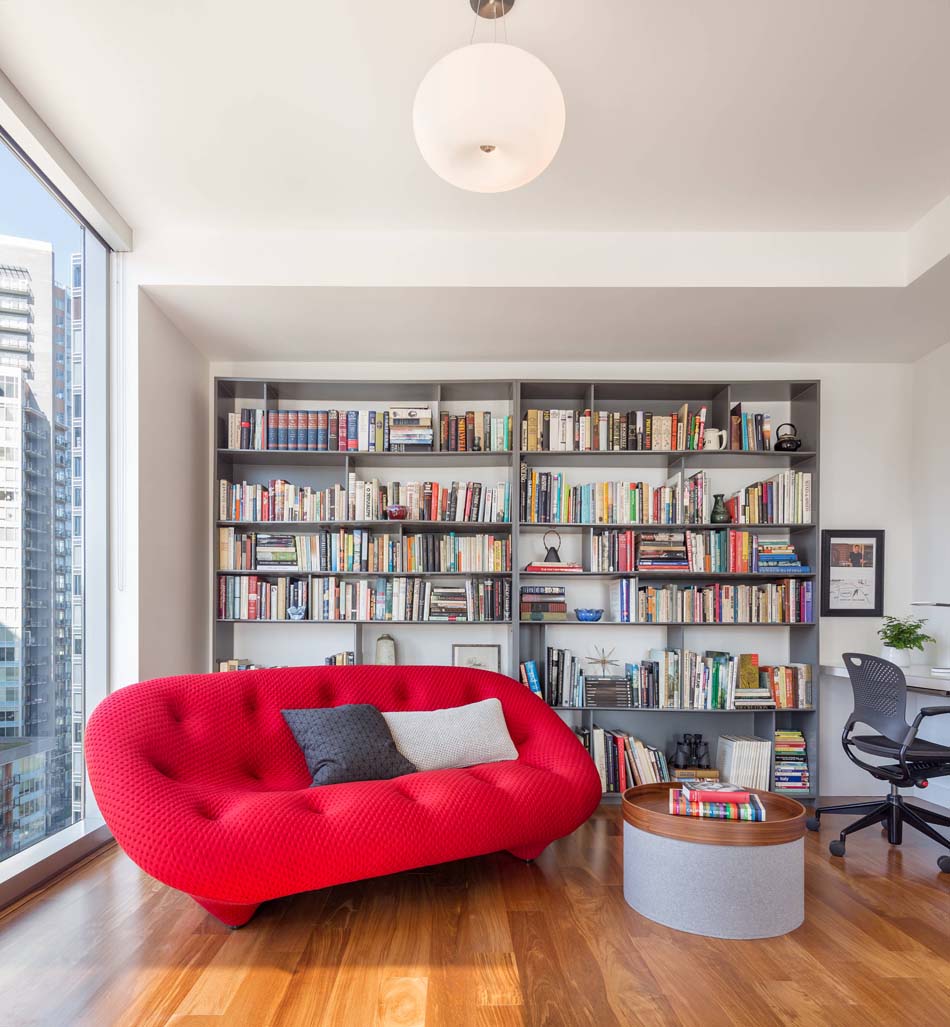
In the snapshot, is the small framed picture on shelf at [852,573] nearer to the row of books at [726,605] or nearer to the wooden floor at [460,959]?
the row of books at [726,605]

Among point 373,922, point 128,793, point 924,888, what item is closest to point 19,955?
point 128,793

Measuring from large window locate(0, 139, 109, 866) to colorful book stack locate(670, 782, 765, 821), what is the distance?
2317mm

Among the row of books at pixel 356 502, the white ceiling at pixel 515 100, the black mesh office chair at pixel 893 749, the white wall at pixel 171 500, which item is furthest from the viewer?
the row of books at pixel 356 502

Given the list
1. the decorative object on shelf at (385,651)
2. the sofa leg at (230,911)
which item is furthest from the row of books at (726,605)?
the sofa leg at (230,911)

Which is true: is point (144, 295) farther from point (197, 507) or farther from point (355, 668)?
point (355, 668)

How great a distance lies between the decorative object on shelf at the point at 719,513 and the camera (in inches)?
184

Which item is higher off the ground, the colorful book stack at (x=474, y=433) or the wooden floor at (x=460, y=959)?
the colorful book stack at (x=474, y=433)

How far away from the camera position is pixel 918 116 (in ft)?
9.50

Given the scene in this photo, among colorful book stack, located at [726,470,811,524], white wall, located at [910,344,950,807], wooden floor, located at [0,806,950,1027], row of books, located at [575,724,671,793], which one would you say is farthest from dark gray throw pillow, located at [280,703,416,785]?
white wall, located at [910,344,950,807]

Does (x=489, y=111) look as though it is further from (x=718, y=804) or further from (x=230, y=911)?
(x=230, y=911)

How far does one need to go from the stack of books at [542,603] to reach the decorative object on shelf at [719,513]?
92cm

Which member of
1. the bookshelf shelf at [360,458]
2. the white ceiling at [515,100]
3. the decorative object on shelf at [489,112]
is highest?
the white ceiling at [515,100]

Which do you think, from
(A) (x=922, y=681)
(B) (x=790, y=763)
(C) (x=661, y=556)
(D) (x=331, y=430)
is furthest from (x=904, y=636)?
(D) (x=331, y=430)

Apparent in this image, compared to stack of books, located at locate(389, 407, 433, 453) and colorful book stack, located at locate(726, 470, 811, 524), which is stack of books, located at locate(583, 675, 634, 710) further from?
stack of books, located at locate(389, 407, 433, 453)
